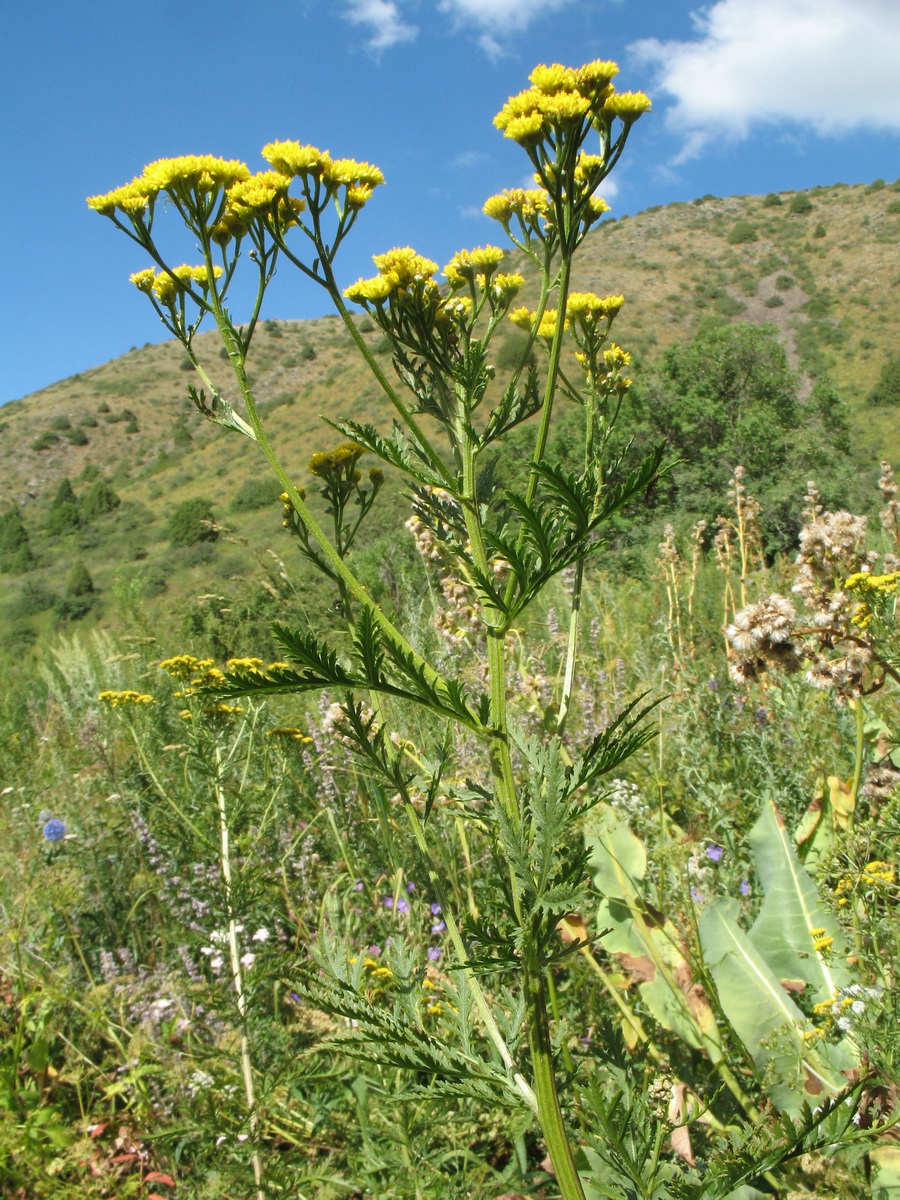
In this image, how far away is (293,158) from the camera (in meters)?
1.25

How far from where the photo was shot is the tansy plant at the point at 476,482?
939 millimetres

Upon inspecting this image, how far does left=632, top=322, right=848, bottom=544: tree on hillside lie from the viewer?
1548 centimetres

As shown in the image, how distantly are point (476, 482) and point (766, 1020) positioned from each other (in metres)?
1.33

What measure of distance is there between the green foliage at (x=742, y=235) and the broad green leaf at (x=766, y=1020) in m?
62.0

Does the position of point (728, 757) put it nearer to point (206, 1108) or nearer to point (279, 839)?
point (279, 839)

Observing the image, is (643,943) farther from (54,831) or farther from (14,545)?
(14,545)

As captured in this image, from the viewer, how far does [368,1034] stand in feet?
3.18

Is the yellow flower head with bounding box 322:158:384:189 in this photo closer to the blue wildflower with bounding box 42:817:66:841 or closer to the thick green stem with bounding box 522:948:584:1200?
the thick green stem with bounding box 522:948:584:1200

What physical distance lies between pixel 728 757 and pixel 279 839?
185cm

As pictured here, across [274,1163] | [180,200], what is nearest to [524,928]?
[274,1163]

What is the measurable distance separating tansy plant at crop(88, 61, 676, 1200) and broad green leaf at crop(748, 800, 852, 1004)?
2.25ft

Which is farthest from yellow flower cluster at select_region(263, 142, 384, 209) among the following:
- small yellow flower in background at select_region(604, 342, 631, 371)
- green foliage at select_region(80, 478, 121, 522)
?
green foliage at select_region(80, 478, 121, 522)

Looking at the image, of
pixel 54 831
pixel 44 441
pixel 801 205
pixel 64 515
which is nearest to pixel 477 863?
pixel 54 831

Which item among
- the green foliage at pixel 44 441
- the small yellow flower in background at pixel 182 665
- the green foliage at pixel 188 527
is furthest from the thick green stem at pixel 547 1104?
the green foliage at pixel 44 441
